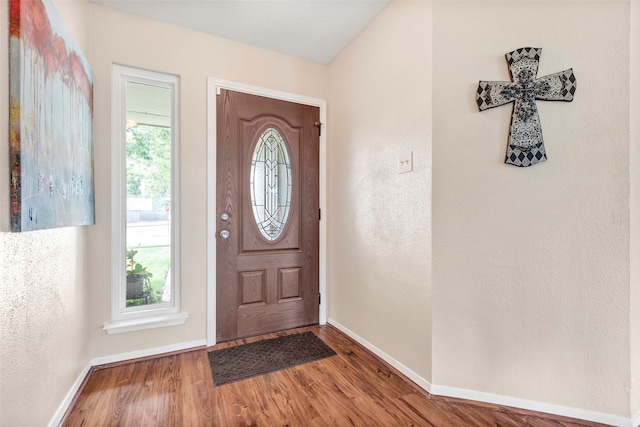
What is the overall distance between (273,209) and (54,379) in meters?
1.66

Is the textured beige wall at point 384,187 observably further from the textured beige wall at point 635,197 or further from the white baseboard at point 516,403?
the textured beige wall at point 635,197

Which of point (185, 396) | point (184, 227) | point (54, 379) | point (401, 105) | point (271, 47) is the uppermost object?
point (271, 47)

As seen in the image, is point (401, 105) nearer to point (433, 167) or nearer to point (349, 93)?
point (433, 167)

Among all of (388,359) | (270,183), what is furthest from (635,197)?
(270,183)

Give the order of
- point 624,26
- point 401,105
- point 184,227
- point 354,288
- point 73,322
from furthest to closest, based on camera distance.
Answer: point 354,288, point 184,227, point 401,105, point 73,322, point 624,26

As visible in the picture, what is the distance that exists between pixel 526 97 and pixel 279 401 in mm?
2142

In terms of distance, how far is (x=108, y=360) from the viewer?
195 cm

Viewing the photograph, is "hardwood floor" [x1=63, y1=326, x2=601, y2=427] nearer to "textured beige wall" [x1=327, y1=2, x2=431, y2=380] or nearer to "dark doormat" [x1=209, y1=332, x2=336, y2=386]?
"dark doormat" [x1=209, y1=332, x2=336, y2=386]

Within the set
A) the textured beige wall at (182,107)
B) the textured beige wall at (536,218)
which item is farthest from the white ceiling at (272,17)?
the textured beige wall at (536,218)

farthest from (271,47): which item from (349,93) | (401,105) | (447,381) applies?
(447,381)

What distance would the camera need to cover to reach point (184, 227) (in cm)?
217

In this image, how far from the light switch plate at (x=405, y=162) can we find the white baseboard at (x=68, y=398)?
2.29m

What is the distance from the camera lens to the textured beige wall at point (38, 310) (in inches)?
38.7

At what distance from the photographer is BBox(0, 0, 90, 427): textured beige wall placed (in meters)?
0.98
